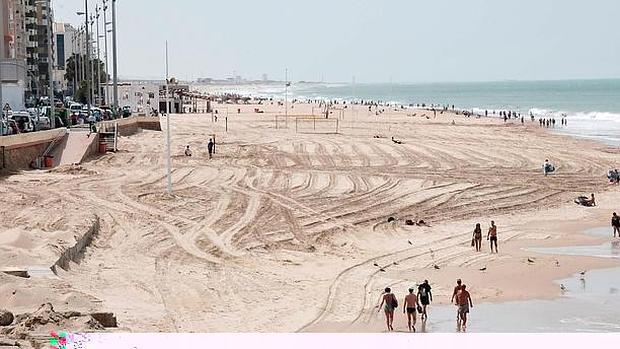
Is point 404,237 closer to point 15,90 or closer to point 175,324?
point 175,324

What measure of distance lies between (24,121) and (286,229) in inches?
825

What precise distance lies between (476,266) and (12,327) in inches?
486

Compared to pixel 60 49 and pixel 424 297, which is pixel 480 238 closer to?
→ pixel 424 297

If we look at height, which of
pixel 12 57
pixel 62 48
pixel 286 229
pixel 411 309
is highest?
pixel 62 48

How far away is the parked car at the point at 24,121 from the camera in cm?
3862

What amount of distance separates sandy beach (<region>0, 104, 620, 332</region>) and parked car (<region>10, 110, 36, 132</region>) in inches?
167

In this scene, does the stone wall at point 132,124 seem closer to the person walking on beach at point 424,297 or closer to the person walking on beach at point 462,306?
the person walking on beach at point 424,297

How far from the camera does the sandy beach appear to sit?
15.0m

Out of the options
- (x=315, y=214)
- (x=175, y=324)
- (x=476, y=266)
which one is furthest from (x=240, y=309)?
(x=315, y=214)

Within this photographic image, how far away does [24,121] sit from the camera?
1553 inches

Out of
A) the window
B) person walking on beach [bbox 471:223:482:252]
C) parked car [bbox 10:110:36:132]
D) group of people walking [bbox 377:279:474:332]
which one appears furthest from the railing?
the window

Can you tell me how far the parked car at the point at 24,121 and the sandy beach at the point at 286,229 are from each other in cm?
424

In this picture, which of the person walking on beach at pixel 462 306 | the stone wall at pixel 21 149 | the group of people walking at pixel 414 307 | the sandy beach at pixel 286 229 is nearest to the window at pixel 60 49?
the sandy beach at pixel 286 229

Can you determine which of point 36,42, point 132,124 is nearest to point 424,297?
point 132,124
